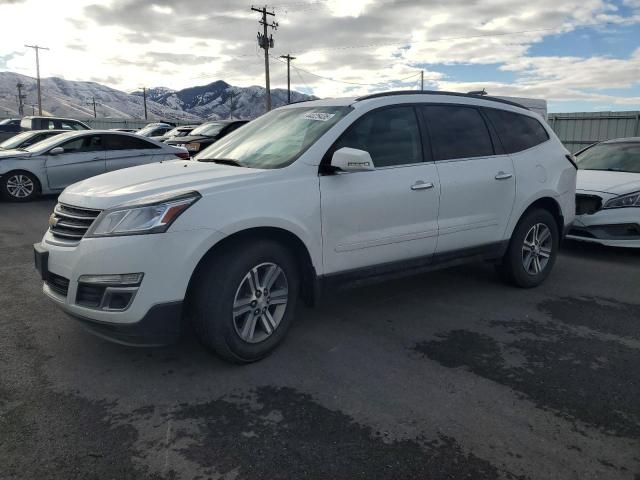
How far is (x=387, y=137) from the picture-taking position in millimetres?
4086

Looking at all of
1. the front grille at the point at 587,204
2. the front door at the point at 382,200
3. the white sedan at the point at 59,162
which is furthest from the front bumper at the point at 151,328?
the white sedan at the point at 59,162

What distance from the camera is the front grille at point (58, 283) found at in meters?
3.21

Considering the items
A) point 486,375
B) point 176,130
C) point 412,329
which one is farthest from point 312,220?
point 176,130

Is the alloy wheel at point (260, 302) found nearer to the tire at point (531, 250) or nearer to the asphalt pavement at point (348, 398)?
the asphalt pavement at point (348, 398)

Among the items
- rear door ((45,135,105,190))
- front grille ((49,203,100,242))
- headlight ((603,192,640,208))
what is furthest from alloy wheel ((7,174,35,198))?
headlight ((603,192,640,208))

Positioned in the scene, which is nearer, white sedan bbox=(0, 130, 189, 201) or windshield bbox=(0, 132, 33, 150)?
white sedan bbox=(0, 130, 189, 201)

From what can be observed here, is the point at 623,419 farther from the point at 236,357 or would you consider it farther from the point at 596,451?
the point at 236,357

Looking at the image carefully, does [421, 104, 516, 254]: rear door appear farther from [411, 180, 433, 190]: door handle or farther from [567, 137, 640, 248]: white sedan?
[567, 137, 640, 248]: white sedan

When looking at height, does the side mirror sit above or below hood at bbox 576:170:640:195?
above

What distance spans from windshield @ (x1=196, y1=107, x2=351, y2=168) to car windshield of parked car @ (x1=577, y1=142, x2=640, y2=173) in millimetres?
5301

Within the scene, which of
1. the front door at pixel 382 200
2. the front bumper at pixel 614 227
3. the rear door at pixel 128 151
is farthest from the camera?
the rear door at pixel 128 151

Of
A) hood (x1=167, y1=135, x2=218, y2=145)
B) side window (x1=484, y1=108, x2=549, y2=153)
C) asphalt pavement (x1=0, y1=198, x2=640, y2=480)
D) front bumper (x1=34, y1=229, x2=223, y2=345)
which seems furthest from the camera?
hood (x1=167, y1=135, x2=218, y2=145)

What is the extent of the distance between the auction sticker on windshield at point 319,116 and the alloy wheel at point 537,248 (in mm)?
2402

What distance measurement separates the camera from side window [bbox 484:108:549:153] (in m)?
4.92
